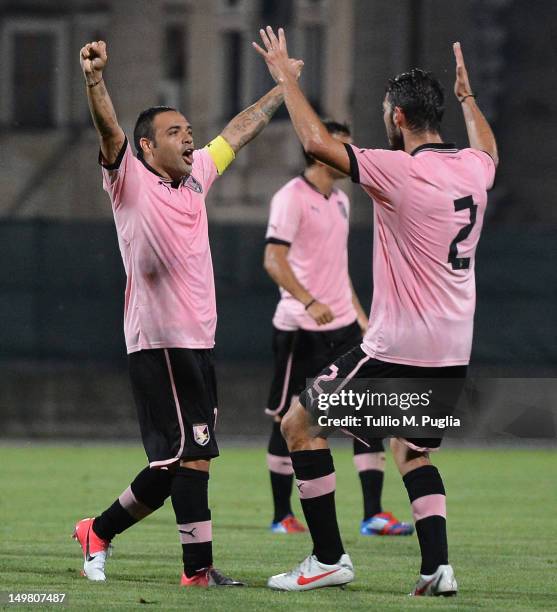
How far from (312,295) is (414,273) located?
133 inches

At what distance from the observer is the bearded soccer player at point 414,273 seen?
23.2ft

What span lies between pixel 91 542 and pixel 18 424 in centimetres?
1009

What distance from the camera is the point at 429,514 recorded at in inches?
283

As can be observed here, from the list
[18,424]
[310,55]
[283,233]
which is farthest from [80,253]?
[283,233]

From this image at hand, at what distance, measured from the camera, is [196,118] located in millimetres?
19625

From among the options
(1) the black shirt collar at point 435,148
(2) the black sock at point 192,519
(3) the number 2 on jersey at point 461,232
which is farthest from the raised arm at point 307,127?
(2) the black sock at point 192,519

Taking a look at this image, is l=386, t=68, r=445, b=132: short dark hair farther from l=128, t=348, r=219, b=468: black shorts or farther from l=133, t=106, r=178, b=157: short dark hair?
l=128, t=348, r=219, b=468: black shorts

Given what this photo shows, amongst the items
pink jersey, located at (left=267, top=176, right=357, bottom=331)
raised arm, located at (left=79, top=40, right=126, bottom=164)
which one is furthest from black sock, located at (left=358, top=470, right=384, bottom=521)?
raised arm, located at (left=79, top=40, right=126, bottom=164)

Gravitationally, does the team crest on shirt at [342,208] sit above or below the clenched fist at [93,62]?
below

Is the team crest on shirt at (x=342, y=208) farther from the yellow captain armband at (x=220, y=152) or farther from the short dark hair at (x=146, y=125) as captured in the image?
the short dark hair at (x=146, y=125)

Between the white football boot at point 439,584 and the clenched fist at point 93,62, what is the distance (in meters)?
2.61

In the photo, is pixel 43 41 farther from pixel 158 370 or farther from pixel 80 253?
pixel 158 370

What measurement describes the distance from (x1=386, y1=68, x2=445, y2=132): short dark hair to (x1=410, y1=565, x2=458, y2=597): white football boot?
6.48 feet

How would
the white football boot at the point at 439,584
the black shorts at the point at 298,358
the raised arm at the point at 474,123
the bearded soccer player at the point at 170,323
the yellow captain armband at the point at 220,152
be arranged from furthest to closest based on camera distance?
the black shorts at the point at 298,358 < the yellow captain armband at the point at 220,152 < the raised arm at the point at 474,123 < the bearded soccer player at the point at 170,323 < the white football boot at the point at 439,584
